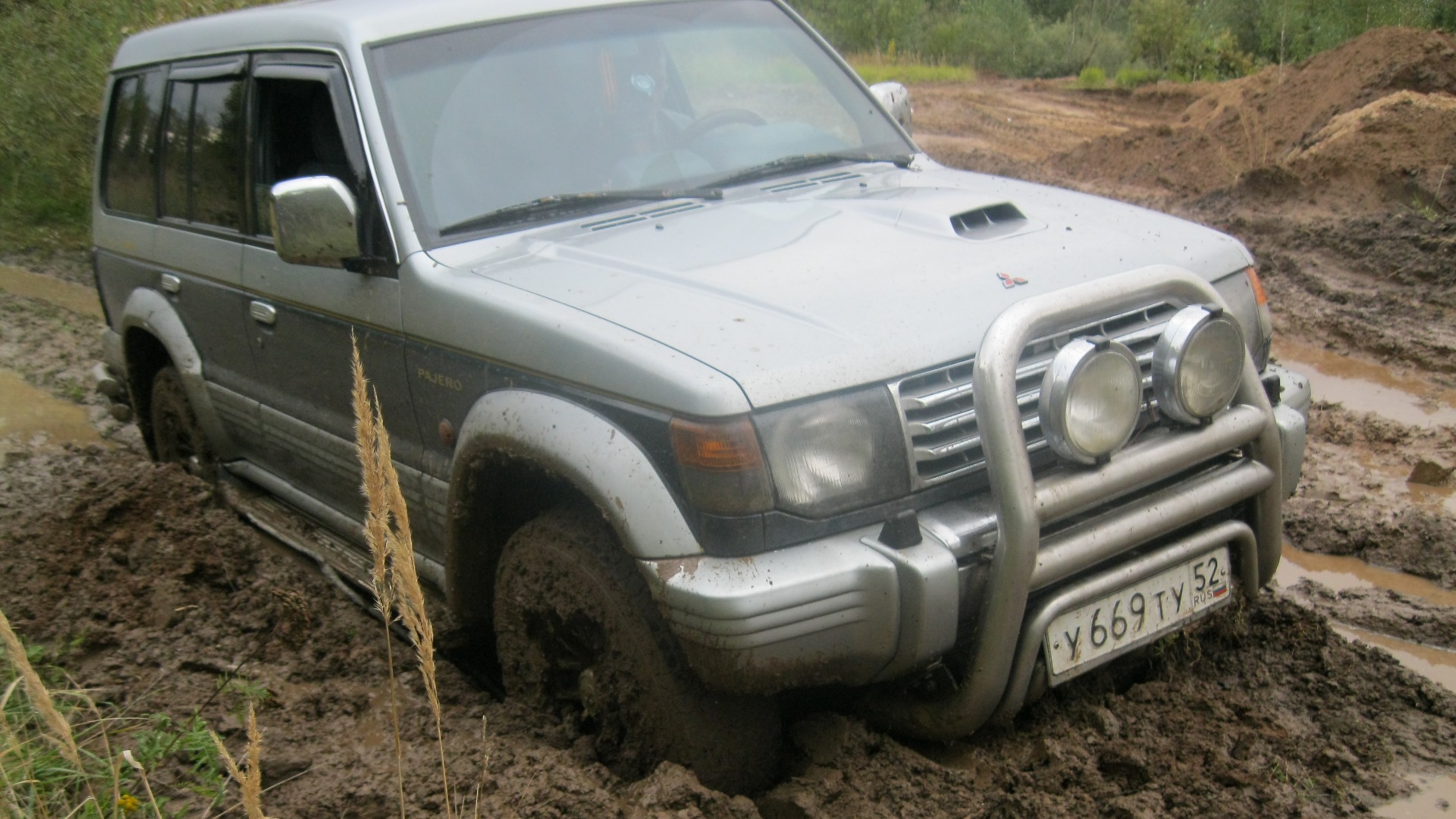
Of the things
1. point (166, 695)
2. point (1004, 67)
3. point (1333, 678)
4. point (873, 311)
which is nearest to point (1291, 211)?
point (1333, 678)

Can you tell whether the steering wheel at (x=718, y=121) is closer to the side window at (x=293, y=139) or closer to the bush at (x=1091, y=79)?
the side window at (x=293, y=139)

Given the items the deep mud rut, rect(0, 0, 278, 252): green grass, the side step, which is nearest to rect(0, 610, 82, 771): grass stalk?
the deep mud rut

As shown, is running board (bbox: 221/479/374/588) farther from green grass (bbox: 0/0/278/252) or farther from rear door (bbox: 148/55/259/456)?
green grass (bbox: 0/0/278/252)

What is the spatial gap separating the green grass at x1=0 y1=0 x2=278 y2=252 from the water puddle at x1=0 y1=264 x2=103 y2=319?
78 cm

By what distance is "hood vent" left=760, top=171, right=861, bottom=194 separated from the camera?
3.62 metres

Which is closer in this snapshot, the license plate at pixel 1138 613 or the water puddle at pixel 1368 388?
the license plate at pixel 1138 613

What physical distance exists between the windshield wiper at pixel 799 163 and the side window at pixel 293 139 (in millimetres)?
1077

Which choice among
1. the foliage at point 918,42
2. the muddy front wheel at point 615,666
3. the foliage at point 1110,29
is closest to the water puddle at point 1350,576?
the muddy front wheel at point 615,666

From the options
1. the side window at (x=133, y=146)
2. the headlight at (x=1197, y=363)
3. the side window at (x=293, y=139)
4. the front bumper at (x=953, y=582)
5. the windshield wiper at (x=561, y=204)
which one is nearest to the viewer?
the front bumper at (x=953, y=582)

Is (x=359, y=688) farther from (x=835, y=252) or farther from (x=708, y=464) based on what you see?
(x=835, y=252)

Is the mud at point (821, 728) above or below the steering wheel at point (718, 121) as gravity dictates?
below

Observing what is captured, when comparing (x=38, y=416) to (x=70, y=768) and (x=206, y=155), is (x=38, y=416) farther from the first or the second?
(x=70, y=768)

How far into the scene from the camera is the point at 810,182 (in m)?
3.69

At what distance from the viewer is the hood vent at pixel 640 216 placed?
329cm
